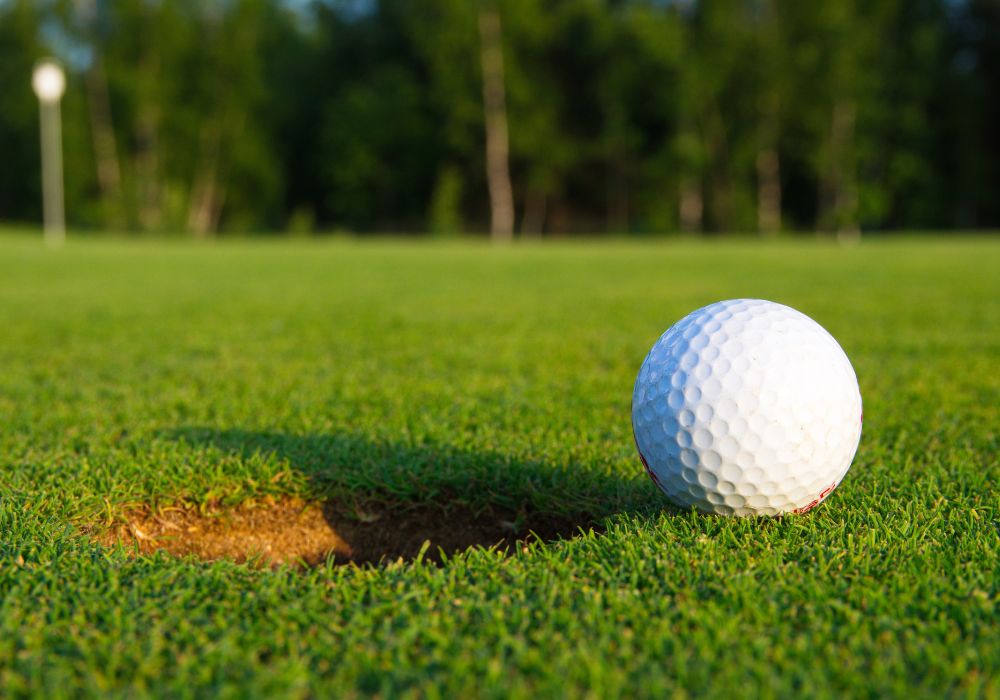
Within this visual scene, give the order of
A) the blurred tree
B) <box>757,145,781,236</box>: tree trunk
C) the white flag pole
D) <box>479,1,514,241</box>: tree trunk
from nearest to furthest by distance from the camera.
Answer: the white flag pole < <box>479,1,514,241</box>: tree trunk < <box>757,145,781,236</box>: tree trunk < the blurred tree

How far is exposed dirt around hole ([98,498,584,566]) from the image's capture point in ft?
7.07

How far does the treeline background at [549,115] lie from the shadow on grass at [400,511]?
98.2ft

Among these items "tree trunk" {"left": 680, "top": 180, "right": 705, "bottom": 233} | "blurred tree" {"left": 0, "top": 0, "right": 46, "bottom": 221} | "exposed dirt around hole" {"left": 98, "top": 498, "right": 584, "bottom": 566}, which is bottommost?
"exposed dirt around hole" {"left": 98, "top": 498, "right": 584, "bottom": 566}

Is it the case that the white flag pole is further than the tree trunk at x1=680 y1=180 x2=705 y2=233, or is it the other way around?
the tree trunk at x1=680 y1=180 x2=705 y2=233

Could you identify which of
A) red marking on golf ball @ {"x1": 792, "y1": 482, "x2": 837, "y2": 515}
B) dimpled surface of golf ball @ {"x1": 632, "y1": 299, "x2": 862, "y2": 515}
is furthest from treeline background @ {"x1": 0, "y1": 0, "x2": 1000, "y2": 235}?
red marking on golf ball @ {"x1": 792, "y1": 482, "x2": 837, "y2": 515}

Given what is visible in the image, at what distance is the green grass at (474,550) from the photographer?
136cm

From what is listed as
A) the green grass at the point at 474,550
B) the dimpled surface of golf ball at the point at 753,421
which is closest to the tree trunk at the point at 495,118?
the green grass at the point at 474,550

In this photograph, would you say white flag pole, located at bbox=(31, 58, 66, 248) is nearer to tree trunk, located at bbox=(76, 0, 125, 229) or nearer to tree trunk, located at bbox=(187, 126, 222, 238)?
tree trunk, located at bbox=(76, 0, 125, 229)

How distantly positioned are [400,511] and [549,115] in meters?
33.9

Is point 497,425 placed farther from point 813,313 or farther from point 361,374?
point 813,313

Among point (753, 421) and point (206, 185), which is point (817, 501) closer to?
point (753, 421)

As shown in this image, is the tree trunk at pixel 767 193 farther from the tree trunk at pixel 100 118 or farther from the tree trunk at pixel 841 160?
the tree trunk at pixel 100 118

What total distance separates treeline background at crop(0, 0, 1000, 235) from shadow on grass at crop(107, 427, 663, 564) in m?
29.9

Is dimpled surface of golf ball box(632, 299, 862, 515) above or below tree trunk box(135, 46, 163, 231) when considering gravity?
below
